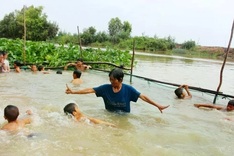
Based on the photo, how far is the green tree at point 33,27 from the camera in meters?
45.2

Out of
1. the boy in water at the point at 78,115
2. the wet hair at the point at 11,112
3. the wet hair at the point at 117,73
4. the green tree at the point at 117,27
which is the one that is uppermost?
the green tree at the point at 117,27

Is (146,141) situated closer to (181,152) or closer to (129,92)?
(181,152)

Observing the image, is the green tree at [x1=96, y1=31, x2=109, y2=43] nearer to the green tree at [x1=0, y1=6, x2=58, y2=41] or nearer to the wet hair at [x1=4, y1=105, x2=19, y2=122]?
the green tree at [x1=0, y1=6, x2=58, y2=41]

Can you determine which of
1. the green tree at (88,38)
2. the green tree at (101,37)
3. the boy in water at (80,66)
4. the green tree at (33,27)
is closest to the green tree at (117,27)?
the green tree at (101,37)

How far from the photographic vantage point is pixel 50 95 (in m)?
8.12

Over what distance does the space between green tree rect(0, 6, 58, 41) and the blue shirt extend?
134 feet

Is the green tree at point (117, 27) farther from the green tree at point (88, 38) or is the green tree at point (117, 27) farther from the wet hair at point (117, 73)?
the wet hair at point (117, 73)

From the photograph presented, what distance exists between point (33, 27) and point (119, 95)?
42.7 m

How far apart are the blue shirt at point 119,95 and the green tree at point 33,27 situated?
1608 inches

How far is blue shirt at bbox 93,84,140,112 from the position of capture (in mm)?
5652

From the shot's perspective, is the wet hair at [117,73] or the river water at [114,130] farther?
the wet hair at [117,73]

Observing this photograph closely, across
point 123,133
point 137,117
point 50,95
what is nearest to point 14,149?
point 123,133

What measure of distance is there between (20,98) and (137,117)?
304 centimetres

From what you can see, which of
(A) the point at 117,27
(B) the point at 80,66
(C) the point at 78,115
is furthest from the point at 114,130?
(A) the point at 117,27
